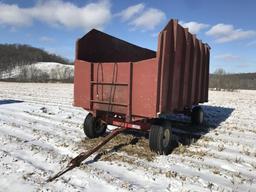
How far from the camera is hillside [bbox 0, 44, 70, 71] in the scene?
7144cm

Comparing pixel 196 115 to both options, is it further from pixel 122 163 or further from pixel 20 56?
pixel 20 56

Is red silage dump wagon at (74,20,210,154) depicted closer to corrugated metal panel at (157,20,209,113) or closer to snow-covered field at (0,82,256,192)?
corrugated metal panel at (157,20,209,113)

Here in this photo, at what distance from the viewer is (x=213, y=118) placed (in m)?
9.76

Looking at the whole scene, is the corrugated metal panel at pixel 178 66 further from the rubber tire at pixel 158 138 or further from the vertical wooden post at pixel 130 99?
the vertical wooden post at pixel 130 99

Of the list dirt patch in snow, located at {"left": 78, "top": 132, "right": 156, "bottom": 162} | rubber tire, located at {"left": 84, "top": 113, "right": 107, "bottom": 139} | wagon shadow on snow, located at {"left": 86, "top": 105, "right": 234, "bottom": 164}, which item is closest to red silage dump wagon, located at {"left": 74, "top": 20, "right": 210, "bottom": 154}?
rubber tire, located at {"left": 84, "top": 113, "right": 107, "bottom": 139}

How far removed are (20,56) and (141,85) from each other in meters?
84.0

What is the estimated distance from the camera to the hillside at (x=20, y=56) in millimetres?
71438

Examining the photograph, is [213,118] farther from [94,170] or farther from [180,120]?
[94,170]

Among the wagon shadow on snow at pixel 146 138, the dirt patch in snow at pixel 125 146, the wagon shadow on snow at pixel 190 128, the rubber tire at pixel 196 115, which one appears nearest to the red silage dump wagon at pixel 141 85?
the dirt patch in snow at pixel 125 146

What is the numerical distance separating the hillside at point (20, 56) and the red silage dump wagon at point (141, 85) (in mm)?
68441

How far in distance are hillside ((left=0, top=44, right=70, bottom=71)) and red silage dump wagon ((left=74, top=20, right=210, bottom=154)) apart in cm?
6844

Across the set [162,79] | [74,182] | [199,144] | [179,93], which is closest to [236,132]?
[199,144]

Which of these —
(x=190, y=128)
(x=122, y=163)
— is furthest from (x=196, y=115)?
(x=122, y=163)

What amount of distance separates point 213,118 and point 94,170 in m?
6.47
